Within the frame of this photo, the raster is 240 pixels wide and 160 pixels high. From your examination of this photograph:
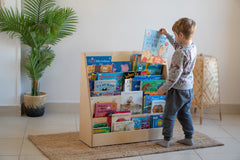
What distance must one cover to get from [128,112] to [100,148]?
374 mm

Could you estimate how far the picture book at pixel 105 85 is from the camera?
2.78 m

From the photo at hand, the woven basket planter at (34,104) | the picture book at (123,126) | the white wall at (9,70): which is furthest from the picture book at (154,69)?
the white wall at (9,70)

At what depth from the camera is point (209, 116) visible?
4.04m

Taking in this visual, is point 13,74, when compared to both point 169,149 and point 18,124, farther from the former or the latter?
point 169,149

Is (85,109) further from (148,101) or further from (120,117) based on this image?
(148,101)

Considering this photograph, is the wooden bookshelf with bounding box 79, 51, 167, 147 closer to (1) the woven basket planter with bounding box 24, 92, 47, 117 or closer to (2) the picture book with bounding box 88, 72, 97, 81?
(2) the picture book with bounding box 88, 72, 97, 81

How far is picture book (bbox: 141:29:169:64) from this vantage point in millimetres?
2854

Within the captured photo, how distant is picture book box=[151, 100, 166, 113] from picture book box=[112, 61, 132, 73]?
1.20ft

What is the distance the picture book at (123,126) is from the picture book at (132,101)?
4.2 inches

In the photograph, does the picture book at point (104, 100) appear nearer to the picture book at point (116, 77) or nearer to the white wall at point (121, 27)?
the picture book at point (116, 77)

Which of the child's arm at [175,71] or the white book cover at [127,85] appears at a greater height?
the child's arm at [175,71]

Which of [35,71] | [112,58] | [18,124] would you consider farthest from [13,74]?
[112,58]

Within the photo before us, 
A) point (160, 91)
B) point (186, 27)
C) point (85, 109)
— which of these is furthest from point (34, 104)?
point (186, 27)

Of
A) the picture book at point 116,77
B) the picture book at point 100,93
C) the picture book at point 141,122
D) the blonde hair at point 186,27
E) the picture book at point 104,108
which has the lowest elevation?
the picture book at point 141,122
